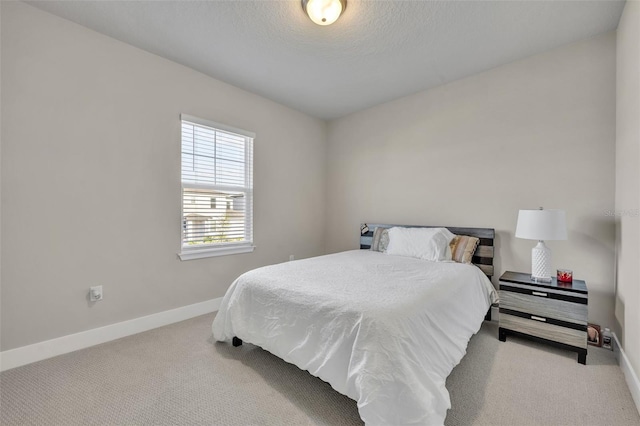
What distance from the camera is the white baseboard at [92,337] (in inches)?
80.3

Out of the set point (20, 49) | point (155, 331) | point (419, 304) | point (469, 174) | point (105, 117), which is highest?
point (20, 49)

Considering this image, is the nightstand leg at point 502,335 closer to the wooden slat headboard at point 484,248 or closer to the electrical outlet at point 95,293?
the wooden slat headboard at point 484,248

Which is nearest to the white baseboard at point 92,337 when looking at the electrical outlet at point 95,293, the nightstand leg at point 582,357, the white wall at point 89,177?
the white wall at point 89,177

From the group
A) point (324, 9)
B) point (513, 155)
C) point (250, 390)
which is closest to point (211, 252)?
point (250, 390)

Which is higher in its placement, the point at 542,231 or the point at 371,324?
the point at 542,231

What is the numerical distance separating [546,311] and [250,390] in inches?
90.9

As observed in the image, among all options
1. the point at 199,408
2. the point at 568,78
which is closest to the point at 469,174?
the point at 568,78

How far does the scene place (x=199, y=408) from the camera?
1604 millimetres

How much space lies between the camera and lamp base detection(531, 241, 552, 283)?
7.66 feet

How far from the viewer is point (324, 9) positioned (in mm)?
1974

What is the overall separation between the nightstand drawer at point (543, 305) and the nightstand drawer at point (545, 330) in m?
0.07

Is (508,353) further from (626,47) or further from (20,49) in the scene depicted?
(20,49)

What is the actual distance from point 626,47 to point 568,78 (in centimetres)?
51

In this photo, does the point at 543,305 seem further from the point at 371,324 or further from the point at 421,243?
the point at 371,324
